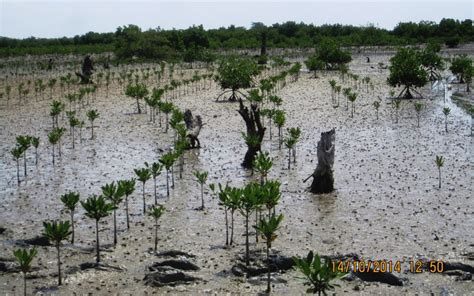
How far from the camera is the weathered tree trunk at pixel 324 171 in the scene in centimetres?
1634

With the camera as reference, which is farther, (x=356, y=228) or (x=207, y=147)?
(x=207, y=147)

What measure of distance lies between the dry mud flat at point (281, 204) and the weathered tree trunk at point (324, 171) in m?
0.44

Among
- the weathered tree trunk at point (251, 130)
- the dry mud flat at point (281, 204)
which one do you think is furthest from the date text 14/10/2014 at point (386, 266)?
the weathered tree trunk at point (251, 130)

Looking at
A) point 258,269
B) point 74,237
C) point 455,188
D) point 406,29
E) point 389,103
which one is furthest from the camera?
point 406,29

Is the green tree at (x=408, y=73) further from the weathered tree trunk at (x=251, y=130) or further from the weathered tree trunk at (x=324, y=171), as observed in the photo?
the weathered tree trunk at (x=324, y=171)

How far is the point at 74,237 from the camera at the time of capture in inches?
511

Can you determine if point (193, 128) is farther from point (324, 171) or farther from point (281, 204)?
point (281, 204)

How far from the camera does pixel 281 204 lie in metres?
15.5

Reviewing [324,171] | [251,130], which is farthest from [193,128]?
[324,171]

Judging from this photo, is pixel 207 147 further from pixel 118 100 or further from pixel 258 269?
pixel 118 100

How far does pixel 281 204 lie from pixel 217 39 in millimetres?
97551

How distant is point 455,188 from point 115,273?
405 inches

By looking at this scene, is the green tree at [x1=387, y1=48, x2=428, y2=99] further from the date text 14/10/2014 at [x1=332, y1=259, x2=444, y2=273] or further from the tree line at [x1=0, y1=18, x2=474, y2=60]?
the tree line at [x1=0, y1=18, x2=474, y2=60]

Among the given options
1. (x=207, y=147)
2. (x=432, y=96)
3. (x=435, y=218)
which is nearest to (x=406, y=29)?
(x=432, y=96)
